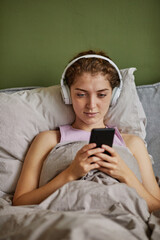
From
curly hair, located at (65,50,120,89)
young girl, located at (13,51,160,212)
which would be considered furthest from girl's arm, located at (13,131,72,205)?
curly hair, located at (65,50,120,89)

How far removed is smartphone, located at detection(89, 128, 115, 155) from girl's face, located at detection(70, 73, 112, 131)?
248 mm

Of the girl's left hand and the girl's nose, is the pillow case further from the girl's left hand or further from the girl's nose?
the girl's left hand

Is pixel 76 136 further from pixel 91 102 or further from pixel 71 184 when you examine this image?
pixel 71 184

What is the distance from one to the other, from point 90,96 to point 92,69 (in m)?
0.12

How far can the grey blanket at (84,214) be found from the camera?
0.81 metres

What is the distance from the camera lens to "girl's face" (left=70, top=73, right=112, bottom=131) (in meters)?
1.32

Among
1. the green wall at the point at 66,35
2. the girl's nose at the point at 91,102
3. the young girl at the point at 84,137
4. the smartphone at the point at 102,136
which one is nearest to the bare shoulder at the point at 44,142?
the young girl at the point at 84,137

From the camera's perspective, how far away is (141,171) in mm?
1367

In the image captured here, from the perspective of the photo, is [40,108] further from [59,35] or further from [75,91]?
[59,35]

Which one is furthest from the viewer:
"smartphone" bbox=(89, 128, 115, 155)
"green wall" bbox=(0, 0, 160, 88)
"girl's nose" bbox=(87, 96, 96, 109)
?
"green wall" bbox=(0, 0, 160, 88)

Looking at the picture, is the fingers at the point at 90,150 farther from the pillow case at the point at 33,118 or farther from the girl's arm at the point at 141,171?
the pillow case at the point at 33,118

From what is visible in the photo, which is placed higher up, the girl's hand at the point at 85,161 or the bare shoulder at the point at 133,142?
the girl's hand at the point at 85,161

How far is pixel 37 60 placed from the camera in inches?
71.4

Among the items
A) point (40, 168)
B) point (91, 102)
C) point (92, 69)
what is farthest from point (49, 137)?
point (92, 69)
